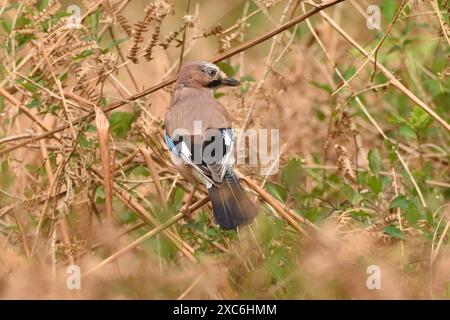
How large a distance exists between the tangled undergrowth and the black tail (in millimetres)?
89

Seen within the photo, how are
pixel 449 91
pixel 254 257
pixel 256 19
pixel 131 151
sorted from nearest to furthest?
1. pixel 254 257
2. pixel 131 151
3. pixel 449 91
4. pixel 256 19

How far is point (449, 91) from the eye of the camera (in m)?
6.16

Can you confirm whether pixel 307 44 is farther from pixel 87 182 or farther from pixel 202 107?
pixel 87 182

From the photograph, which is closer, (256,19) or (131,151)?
(131,151)

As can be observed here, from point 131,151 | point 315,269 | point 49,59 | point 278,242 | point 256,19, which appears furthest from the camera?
point 256,19

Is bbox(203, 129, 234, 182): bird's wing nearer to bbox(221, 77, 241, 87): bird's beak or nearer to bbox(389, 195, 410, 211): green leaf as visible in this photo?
bbox(221, 77, 241, 87): bird's beak

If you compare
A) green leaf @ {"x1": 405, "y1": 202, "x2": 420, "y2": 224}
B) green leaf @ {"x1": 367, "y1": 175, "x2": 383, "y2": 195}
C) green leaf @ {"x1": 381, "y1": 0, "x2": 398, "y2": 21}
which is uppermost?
green leaf @ {"x1": 381, "y1": 0, "x2": 398, "y2": 21}

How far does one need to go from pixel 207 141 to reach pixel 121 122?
2.28ft

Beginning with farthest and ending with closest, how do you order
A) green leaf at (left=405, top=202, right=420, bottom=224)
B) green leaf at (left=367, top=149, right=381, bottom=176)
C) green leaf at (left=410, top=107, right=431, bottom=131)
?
green leaf at (left=410, top=107, right=431, bottom=131) → green leaf at (left=367, top=149, right=381, bottom=176) → green leaf at (left=405, top=202, right=420, bottom=224)

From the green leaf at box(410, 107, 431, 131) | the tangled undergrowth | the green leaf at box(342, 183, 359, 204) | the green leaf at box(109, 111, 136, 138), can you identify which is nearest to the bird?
the tangled undergrowth

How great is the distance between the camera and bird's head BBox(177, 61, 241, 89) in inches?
225

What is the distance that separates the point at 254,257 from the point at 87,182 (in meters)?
0.98

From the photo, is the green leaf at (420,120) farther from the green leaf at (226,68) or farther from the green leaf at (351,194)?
the green leaf at (226,68)
